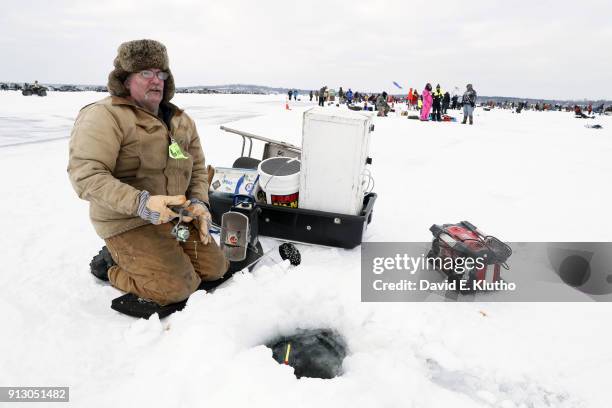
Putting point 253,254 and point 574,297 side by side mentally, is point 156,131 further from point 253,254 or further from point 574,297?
point 574,297

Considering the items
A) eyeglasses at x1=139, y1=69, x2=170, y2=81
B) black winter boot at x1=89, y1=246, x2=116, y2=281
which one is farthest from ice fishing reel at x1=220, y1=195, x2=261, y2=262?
eyeglasses at x1=139, y1=69, x2=170, y2=81

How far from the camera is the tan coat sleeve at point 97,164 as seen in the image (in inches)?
82.0

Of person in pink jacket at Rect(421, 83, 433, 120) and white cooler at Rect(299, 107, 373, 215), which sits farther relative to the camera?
person in pink jacket at Rect(421, 83, 433, 120)

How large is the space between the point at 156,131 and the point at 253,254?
4.12 ft

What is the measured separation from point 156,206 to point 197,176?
2.77ft

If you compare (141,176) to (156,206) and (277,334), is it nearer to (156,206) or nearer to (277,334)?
(156,206)

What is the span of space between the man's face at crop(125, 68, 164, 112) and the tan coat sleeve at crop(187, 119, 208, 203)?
0.41m

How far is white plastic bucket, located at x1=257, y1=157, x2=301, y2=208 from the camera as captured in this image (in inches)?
131

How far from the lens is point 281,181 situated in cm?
331

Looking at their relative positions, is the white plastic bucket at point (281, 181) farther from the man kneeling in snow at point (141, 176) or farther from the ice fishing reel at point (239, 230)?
the man kneeling in snow at point (141, 176)

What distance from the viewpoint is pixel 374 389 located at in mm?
1757

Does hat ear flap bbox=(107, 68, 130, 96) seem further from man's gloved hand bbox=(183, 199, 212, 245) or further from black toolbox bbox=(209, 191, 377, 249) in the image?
black toolbox bbox=(209, 191, 377, 249)

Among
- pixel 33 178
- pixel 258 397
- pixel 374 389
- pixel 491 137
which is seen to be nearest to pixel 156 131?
pixel 258 397

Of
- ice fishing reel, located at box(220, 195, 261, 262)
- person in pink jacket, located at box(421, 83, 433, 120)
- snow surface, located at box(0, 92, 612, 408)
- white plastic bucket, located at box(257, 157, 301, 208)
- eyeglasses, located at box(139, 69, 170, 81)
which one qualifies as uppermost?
person in pink jacket, located at box(421, 83, 433, 120)
